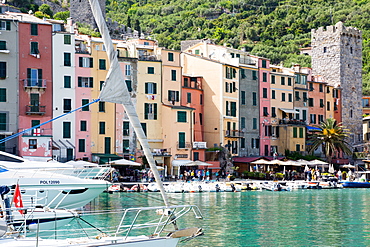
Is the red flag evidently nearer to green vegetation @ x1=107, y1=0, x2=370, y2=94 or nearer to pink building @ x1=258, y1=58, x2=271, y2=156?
pink building @ x1=258, y1=58, x2=271, y2=156

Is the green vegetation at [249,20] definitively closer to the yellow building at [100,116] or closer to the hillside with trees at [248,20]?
the hillside with trees at [248,20]

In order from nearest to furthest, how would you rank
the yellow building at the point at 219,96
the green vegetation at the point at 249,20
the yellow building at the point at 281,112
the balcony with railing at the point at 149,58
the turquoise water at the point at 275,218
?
the turquoise water at the point at 275,218
the balcony with railing at the point at 149,58
the yellow building at the point at 219,96
the yellow building at the point at 281,112
the green vegetation at the point at 249,20

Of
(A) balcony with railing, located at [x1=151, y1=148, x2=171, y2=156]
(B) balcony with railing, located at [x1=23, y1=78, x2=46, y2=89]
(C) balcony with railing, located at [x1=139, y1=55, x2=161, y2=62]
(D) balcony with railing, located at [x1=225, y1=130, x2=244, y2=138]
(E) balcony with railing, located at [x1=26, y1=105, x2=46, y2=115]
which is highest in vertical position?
(C) balcony with railing, located at [x1=139, y1=55, x2=161, y2=62]

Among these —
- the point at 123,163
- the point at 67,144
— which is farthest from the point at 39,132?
the point at 123,163

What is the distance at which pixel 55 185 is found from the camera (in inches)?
1284

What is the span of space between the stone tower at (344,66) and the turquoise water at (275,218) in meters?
33.4

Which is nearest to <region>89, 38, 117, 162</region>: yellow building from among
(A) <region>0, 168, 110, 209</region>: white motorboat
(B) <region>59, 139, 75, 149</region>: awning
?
(B) <region>59, 139, 75, 149</region>: awning

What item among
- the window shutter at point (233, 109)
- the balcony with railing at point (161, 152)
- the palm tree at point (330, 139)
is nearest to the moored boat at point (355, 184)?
the palm tree at point (330, 139)

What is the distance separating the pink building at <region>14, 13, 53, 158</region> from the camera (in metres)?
56.8

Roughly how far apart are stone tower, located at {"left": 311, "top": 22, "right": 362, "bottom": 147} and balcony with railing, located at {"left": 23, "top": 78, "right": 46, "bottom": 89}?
42.3 meters

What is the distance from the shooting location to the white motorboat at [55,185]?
30.1 m

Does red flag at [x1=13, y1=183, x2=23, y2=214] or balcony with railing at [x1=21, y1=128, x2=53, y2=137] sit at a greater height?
balcony with railing at [x1=21, y1=128, x2=53, y2=137]

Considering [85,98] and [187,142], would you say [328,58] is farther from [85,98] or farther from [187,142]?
[85,98]

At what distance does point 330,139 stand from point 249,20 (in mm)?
86868
